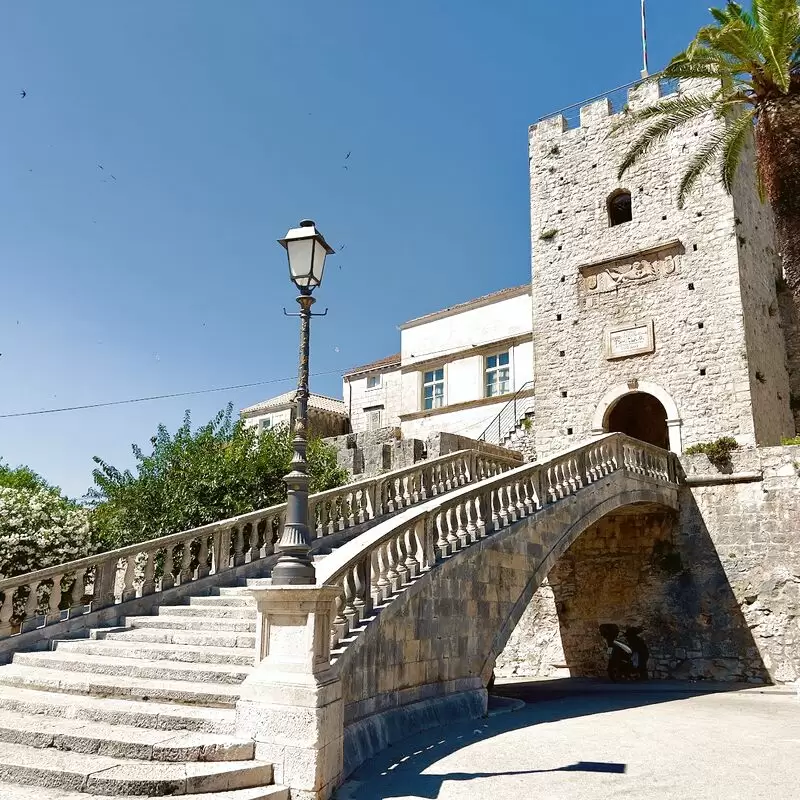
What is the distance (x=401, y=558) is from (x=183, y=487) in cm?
675

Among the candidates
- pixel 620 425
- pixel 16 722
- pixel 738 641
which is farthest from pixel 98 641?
pixel 620 425

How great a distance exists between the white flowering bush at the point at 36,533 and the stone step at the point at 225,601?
3.77m

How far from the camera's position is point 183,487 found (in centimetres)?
1350

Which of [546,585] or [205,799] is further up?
[546,585]

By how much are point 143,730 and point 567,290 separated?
17866mm

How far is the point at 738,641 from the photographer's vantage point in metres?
16.2

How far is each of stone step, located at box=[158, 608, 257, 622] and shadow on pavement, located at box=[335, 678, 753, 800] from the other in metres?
2.43

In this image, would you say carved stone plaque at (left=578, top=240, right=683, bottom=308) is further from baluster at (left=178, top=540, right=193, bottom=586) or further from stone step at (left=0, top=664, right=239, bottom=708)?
stone step at (left=0, top=664, right=239, bottom=708)

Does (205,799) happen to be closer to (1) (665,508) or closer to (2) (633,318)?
(1) (665,508)

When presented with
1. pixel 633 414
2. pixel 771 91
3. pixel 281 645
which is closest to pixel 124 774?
pixel 281 645

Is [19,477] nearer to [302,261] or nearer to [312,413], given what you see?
[312,413]

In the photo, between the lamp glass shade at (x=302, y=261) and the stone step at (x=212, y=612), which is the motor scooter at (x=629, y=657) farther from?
the lamp glass shade at (x=302, y=261)

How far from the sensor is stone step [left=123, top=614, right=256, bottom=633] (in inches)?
320

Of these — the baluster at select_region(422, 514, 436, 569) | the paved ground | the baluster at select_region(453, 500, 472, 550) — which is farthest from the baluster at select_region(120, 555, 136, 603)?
the paved ground
